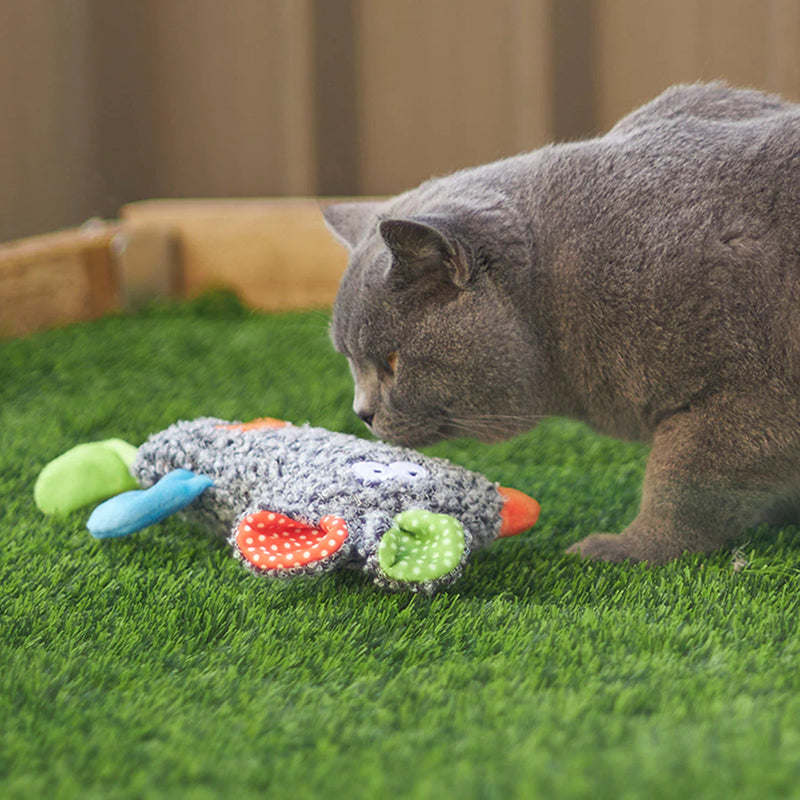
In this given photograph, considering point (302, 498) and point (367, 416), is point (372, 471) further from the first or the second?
Result: point (367, 416)

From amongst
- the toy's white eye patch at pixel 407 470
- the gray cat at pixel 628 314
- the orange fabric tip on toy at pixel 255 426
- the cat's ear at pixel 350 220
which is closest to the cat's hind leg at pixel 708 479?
the gray cat at pixel 628 314

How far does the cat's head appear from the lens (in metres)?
1.43

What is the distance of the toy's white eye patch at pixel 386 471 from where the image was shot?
130 cm

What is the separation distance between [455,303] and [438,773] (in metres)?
0.82

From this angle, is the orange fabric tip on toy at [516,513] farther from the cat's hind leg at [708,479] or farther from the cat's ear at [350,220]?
the cat's ear at [350,220]

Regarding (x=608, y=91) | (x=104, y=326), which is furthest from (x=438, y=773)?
(x=608, y=91)

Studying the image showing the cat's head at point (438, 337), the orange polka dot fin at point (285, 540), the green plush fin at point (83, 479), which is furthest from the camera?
the green plush fin at point (83, 479)

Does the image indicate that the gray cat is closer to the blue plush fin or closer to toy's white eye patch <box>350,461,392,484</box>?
toy's white eye patch <box>350,461,392,484</box>

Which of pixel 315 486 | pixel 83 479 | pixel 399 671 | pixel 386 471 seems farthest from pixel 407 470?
pixel 83 479

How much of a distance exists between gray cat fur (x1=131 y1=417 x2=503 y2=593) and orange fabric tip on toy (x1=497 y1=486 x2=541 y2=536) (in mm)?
49

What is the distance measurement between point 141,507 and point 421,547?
0.42 m

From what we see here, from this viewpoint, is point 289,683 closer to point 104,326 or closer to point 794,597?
point 794,597

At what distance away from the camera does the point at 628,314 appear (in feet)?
4.58

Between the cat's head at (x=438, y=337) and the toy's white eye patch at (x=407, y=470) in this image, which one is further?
the cat's head at (x=438, y=337)
